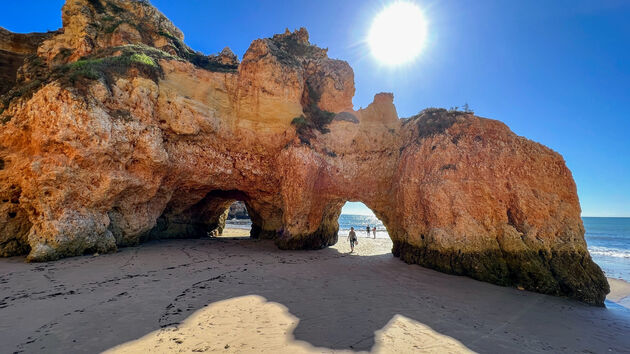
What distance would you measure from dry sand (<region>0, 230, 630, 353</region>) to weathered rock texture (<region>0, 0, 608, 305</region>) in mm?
1672

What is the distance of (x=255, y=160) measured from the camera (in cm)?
1484

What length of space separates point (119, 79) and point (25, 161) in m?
4.71

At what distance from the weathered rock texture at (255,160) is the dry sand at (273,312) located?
167cm

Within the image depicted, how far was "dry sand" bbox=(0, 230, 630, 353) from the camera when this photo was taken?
4086 mm

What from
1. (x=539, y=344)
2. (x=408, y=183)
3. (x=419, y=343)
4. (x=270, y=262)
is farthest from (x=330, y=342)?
(x=408, y=183)

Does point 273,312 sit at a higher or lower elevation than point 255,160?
lower

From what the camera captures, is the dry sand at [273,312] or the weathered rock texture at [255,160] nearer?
the dry sand at [273,312]

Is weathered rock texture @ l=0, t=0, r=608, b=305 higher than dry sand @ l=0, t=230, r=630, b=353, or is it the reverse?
weathered rock texture @ l=0, t=0, r=608, b=305

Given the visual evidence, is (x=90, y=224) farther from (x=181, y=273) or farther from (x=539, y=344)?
(x=539, y=344)

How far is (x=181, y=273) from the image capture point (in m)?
8.03

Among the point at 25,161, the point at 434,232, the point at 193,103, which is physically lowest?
the point at 434,232

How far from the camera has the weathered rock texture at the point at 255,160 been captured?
9.00 m

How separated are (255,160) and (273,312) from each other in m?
10.6

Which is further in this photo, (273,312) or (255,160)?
(255,160)
